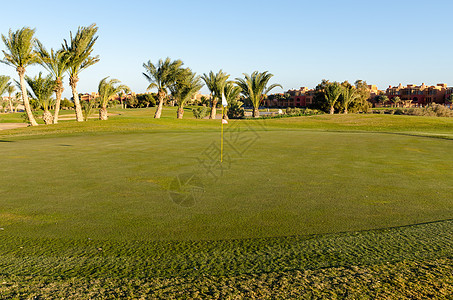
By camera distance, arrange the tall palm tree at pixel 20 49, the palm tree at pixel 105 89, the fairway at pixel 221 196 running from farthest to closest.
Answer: the palm tree at pixel 105 89 < the tall palm tree at pixel 20 49 < the fairway at pixel 221 196

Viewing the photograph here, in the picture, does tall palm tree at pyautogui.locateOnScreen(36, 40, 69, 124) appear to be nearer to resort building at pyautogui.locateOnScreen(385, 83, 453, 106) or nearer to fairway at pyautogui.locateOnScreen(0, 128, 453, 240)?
fairway at pyautogui.locateOnScreen(0, 128, 453, 240)

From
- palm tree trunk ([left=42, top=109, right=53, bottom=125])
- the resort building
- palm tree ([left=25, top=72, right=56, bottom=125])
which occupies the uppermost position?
the resort building

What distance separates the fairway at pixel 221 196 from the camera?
474cm

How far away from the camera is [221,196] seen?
630 centimetres

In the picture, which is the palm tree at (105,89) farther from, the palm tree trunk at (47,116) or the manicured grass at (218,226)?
the manicured grass at (218,226)

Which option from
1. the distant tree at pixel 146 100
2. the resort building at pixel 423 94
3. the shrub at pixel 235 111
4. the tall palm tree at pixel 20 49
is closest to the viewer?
the tall palm tree at pixel 20 49

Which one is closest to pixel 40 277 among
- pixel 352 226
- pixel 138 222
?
pixel 138 222

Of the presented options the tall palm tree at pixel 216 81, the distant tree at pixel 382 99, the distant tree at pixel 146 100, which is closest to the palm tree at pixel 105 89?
the tall palm tree at pixel 216 81

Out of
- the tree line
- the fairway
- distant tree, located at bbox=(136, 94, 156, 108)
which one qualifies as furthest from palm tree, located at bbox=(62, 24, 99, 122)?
distant tree, located at bbox=(136, 94, 156, 108)

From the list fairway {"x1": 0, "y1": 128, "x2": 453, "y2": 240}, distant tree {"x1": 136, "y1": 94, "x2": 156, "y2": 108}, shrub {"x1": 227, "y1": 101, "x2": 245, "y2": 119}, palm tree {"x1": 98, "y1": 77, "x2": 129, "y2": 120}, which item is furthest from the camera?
distant tree {"x1": 136, "y1": 94, "x2": 156, "y2": 108}

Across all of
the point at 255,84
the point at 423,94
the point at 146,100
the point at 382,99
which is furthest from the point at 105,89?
the point at 423,94

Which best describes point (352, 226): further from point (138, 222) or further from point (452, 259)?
point (138, 222)

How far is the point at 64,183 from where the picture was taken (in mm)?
7383

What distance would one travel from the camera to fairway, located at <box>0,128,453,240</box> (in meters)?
4.74
